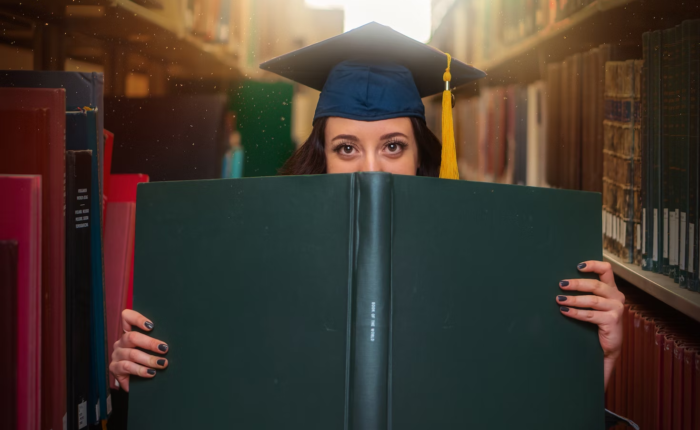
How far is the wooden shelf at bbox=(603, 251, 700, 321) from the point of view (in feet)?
2.93

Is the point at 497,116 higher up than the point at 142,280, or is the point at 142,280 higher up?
the point at 497,116

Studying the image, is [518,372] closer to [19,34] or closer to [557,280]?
[557,280]

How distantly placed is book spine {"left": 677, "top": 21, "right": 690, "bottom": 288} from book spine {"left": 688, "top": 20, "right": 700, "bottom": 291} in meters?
0.01

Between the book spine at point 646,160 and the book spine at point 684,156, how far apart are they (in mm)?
124

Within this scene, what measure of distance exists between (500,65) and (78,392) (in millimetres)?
1795

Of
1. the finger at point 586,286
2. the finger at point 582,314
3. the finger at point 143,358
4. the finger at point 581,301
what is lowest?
the finger at point 143,358

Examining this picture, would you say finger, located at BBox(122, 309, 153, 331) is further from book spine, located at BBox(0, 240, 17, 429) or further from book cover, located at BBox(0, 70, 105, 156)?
book cover, located at BBox(0, 70, 105, 156)

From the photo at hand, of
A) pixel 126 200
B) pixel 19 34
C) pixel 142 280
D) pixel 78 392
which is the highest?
pixel 19 34

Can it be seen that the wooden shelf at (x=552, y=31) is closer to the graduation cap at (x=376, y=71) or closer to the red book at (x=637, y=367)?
the graduation cap at (x=376, y=71)

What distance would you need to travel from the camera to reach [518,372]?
2.02 feet

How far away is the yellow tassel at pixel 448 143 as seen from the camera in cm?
105

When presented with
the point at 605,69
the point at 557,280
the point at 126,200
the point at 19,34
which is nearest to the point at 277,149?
the point at 126,200

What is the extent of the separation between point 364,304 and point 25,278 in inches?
16.0

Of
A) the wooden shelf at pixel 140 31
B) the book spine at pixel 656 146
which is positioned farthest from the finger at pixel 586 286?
the wooden shelf at pixel 140 31
